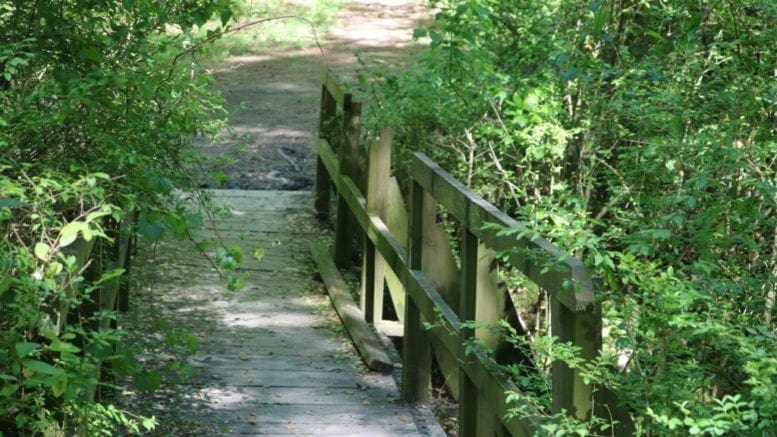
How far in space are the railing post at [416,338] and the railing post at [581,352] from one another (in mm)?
2413

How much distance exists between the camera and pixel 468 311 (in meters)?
5.07

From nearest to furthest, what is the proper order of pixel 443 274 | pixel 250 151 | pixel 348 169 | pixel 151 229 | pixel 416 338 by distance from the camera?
pixel 151 229 → pixel 443 274 → pixel 416 338 → pixel 348 169 → pixel 250 151

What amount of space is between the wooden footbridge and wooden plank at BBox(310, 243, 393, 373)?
14mm

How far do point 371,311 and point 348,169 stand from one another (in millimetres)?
→ 1764

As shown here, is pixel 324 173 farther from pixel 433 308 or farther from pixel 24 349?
pixel 24 349

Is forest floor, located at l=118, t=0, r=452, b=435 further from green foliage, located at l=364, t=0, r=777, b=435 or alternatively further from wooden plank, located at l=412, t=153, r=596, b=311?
green foliage, located at l=364, t=0, r=777, b=435

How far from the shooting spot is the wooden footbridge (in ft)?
13.8

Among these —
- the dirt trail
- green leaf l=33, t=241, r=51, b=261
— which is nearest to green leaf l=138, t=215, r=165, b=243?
green leaf l=33, t=241, r=51, b=261

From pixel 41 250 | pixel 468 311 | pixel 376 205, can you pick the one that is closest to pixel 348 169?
pixel 376 205

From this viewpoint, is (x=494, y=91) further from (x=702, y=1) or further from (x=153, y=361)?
(x=153, y=361)

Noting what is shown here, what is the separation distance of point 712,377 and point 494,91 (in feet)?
11.8

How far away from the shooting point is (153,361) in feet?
21.1

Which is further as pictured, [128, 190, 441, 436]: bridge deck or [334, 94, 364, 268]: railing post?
[334, 94, 364, 268]: railing post

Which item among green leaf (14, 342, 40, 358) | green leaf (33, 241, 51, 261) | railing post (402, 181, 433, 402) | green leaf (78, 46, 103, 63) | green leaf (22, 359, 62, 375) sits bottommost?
railing post (402, 181, 433, 402)
